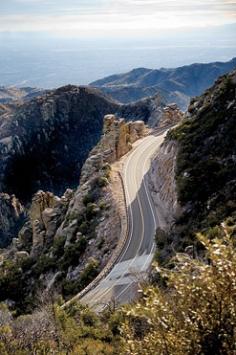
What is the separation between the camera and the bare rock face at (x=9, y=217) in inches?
3691

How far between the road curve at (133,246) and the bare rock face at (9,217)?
40.6m

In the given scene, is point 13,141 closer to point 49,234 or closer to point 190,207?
point 49,234

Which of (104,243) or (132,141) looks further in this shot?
(132,141)

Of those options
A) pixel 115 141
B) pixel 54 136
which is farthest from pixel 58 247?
pixel 54 136

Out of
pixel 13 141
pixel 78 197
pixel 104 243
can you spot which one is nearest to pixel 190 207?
pixel 104 243

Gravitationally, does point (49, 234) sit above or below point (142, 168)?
below

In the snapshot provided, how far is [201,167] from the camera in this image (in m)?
38.3

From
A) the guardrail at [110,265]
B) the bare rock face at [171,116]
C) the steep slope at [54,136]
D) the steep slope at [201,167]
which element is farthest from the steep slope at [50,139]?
the guardrail at [110,265]

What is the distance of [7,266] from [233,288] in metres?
41.0

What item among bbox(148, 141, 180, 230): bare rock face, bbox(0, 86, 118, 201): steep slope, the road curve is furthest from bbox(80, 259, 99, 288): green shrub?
bbox(0, 86, 118, 201): steep slope

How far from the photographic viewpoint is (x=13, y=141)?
124 metres

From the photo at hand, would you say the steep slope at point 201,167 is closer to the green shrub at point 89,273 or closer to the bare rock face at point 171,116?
the green shrub at point 89,273

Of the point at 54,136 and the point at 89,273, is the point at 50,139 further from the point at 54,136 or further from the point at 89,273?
the point at 89,273

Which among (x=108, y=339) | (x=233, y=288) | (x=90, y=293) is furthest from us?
(x=90, y=293)
